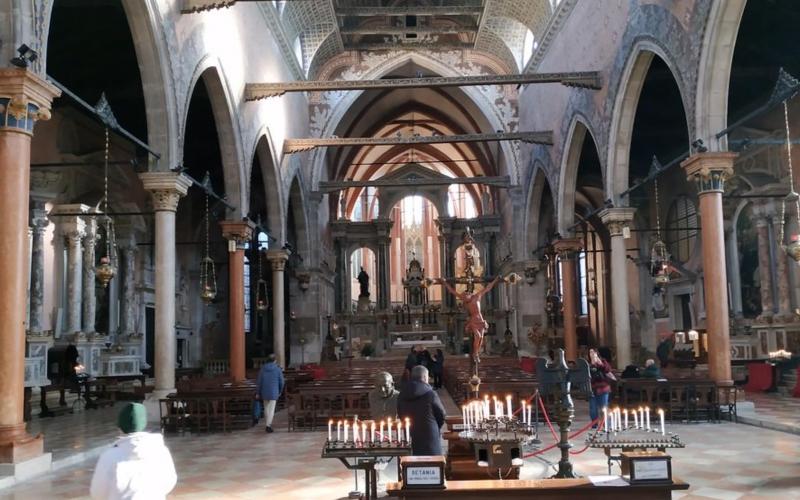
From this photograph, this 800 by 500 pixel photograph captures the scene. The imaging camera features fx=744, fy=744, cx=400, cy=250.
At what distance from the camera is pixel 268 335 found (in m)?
32.8

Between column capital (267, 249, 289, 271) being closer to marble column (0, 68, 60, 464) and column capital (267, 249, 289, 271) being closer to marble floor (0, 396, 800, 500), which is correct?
marble floor (0, 396, 800, 500)

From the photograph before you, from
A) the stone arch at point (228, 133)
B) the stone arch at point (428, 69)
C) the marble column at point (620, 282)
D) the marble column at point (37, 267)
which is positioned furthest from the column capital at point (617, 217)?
the marble column at point (37, 267)

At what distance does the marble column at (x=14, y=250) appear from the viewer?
7.76m

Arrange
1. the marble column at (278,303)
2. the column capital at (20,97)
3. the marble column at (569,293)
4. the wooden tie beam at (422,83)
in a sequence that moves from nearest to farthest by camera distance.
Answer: the column capital at (20,97), the wooden tie beam at (422,83), the marble column at (569,293), the marble column at (278,303)

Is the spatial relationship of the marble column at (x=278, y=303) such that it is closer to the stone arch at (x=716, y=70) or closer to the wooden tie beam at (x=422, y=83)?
the wooden tie beam at (x=422, y=83)

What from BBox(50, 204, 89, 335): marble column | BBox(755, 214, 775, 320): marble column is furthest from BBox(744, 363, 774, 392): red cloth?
BBox(50, 204, 89, 335): marble column

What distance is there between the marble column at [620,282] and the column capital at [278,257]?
1002cm

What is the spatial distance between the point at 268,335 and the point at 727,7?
25221mm

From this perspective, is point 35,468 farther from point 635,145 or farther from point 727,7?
point 635,145

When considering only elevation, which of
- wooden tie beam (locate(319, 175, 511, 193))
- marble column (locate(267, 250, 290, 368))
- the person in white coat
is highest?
wooden tie beam (locate(319, 175, 511, 193))

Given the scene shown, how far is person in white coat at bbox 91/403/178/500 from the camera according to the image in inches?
134

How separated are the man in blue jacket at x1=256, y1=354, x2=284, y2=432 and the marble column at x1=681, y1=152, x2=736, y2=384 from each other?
23.8 feet

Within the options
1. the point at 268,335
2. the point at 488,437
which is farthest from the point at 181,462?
the point at 268,335

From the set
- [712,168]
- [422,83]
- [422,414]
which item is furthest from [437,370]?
[422,414]
